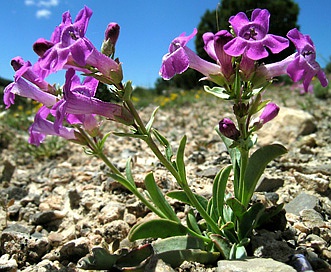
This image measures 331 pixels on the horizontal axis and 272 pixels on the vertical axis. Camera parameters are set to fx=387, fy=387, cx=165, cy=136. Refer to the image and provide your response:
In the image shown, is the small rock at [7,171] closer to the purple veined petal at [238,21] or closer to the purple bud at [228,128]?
the purple bud at [228,128]

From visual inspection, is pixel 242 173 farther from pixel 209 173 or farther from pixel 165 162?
pixel 209 173

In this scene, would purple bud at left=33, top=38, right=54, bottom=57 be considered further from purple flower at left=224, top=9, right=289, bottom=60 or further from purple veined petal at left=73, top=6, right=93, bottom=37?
purple flower at left=224, top=9, right=289, bottom=60

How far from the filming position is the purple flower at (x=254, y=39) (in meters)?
1.69

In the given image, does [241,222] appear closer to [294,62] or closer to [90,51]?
[294,62]

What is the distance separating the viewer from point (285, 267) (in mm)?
1755

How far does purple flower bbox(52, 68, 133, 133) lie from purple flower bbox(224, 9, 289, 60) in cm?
60

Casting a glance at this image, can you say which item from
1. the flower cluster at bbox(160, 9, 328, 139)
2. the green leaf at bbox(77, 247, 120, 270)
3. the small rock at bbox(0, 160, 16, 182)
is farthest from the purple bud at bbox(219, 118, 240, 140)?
the small rock at bbox(0, 160, 16, 182)

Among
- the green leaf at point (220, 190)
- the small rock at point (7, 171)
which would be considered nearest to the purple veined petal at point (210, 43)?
the green leaf at point (220, 190)

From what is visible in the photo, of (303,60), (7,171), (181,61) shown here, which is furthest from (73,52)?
(7,171)

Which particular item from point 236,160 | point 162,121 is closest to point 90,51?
point 236,160

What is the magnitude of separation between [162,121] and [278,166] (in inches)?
167

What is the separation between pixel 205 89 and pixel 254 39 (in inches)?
16.0

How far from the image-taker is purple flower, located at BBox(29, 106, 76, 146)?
7.11 feet

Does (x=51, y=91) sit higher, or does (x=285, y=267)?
(x=51, y=91)
